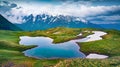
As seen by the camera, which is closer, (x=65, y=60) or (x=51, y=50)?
(x=65, y=60)

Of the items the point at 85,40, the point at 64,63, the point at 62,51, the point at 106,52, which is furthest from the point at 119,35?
the point at 64,63

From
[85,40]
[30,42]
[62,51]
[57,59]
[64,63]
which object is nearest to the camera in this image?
[64,63]

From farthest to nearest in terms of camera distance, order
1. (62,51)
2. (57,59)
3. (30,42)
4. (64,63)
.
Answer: (30,42) → (62,51) → (57,59) → (64,63)

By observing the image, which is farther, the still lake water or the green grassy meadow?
the still lake water

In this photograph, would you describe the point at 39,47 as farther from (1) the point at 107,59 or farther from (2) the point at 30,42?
(1) the point at 107,59

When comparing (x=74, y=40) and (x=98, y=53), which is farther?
(x=74, y=40)

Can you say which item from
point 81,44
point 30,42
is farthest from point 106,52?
point 30,42

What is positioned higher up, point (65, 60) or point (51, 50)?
point (65, 60)

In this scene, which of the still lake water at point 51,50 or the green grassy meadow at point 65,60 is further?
the still lake water at point 51,50
